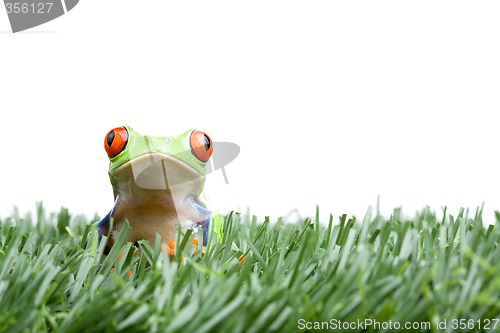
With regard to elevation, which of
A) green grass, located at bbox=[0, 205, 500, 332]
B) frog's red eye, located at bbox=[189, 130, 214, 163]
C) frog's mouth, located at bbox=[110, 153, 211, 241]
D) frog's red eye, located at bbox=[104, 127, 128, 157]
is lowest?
green grass, located at bbox=[0, 205, 500, 332]

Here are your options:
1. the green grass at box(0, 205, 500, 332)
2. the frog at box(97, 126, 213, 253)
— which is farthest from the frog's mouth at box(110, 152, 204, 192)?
the green grass at box(0, 205, 500, 332)

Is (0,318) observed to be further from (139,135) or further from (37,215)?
(37,215)

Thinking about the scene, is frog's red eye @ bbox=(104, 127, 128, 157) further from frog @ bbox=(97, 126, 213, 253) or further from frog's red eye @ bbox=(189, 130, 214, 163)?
frog's red eye @ bbox=(189, 130, 214, 163)

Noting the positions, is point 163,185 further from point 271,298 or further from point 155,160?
point 271,298

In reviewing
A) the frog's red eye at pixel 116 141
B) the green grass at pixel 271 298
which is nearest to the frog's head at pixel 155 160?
the frog's red eye at pixel 116 141

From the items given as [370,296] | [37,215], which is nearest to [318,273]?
[370,296]

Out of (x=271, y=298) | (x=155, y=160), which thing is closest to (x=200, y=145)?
(x=155, y=160)

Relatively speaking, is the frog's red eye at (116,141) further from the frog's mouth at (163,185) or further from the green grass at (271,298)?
the green grass at (271,298)
